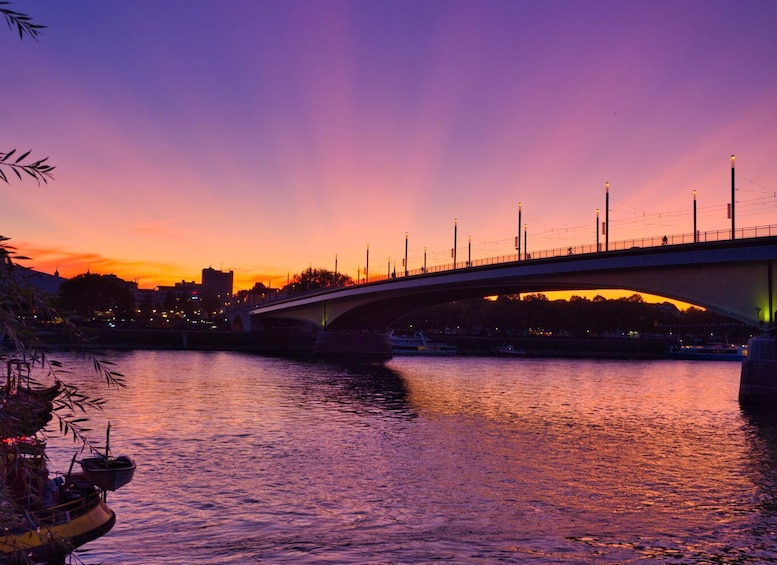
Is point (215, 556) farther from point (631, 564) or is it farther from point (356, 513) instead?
point (631, 564)

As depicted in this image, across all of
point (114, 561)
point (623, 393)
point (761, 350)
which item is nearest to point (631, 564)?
point (114, 561)

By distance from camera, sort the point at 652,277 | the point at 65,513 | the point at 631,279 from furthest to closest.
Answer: the point at 631,279 < the point at 652,277 < the point at 65,513

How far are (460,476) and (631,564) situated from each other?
9.40 meters

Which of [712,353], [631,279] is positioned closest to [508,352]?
[712,353]

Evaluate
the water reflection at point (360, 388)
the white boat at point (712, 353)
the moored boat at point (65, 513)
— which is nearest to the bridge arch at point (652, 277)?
the water reflection at point (360, 388)

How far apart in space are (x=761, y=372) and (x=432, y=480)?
3016 centimetres

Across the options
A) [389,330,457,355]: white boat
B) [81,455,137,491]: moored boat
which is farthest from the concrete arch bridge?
[81,455,137,491]: moored boat

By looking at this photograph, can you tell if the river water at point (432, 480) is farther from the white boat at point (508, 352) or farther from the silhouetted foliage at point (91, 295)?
the silhouetted foliage at point (91, 295)

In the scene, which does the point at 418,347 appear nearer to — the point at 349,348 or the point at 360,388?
the point at 349,348

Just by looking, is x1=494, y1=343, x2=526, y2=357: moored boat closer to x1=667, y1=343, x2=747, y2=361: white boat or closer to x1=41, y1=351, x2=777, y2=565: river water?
x1=667, y1=343, x2=747, y2=361: white boat

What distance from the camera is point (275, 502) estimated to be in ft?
70.5

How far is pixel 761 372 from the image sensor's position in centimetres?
4553

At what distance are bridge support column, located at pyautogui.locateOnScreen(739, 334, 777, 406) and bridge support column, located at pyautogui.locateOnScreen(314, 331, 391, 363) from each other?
63736 mm

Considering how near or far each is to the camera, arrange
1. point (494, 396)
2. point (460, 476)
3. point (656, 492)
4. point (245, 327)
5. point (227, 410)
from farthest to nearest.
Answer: point (245, 327), point (494, 396), point (227, 410), point (460, 476), point (656, 492)
